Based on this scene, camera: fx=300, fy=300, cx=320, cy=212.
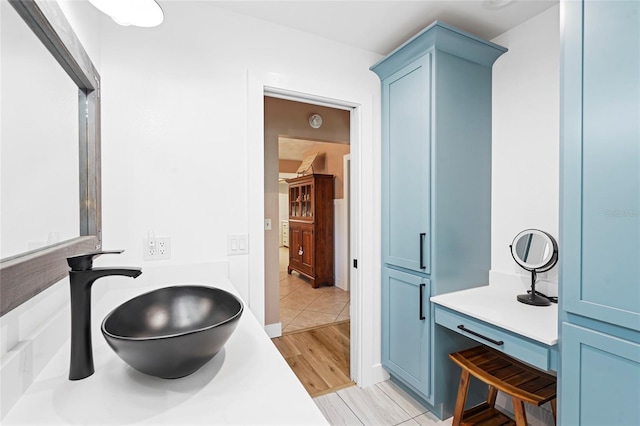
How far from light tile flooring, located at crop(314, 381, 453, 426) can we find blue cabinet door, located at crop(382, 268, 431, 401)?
13 centimetres

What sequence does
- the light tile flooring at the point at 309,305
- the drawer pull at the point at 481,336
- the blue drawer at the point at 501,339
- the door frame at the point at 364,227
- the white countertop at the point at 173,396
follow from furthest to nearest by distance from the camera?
the light tile flooring at the point at 309,305 < the door frame at the point at 364,227 < the drawer pull at the point at 481,336 < the blue drawer at the point at 501,339 < the white countertop at the point at 173,396

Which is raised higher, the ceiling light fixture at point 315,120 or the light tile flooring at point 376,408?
the ceiling light fixture at point 315,120

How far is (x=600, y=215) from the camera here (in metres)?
1.08

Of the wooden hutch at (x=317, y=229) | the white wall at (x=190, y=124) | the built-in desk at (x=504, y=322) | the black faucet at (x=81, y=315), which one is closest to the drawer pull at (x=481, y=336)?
the built-in desk at (x=504, y=322)

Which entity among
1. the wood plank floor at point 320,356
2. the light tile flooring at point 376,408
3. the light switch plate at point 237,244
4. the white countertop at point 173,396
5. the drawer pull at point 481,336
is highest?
the light switch plate at point 237,244

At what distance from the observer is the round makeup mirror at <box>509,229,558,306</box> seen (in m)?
1.60

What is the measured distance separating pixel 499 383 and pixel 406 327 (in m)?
0.62

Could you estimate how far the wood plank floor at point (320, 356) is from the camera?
2.21 m

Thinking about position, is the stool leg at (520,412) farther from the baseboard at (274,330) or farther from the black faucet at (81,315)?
the baseboard at (274,330)

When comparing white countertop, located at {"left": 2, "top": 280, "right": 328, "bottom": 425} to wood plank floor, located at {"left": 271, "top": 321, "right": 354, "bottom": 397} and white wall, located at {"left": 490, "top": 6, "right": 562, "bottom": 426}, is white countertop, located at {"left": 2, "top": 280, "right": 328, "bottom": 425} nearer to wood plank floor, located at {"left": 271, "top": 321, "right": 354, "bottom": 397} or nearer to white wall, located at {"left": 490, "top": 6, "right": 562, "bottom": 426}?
wood plank floor, located at {"left": 271, "top": 321, "right": 354, "bottom": 397}

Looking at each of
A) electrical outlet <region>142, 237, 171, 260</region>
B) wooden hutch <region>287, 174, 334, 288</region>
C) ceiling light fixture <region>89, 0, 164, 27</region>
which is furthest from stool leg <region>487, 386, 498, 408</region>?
wooden hutch <region>287, 174, 334, 288</region>

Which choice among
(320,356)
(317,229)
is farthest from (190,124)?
(317,229)

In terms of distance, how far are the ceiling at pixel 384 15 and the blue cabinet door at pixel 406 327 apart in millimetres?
1584

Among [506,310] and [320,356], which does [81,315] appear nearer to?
[506,310]
